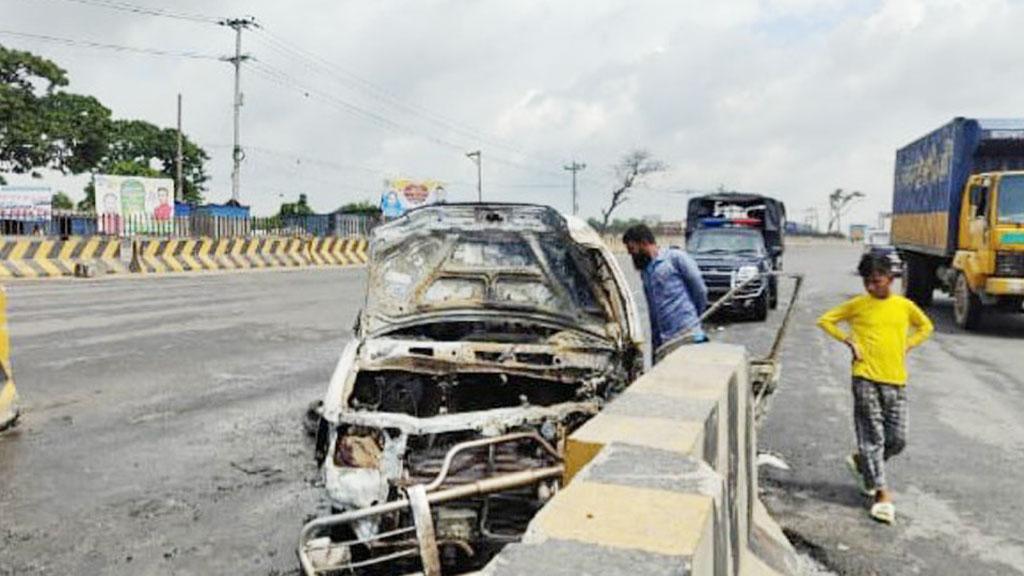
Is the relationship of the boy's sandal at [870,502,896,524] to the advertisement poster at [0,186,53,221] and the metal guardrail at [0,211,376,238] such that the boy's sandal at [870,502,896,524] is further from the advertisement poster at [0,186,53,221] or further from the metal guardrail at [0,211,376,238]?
the advertisement poster at [0,186,53,221]

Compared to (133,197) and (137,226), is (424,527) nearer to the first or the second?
(137,226)

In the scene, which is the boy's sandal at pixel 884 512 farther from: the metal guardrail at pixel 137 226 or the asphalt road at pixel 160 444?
the metal guardrail at pixel 137 226

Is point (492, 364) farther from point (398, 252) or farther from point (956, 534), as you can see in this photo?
point (956, 534)

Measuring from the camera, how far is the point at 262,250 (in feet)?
103

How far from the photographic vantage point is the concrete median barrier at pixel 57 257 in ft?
74.3

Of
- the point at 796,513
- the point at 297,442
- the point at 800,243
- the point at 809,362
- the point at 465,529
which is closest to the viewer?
the point at 465,529

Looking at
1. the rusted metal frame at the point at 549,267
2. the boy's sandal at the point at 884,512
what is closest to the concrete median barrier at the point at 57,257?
the rusted metal frame at the point at 549,267

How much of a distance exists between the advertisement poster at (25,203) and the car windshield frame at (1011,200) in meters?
32.4

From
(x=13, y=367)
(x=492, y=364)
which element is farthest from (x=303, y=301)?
(x=492, y=364)

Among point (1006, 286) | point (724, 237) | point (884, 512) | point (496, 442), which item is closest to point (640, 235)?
point (884, 512)

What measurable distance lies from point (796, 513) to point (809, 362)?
5994 millimetres

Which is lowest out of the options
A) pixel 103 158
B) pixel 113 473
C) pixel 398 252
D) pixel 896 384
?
pixel 113 473

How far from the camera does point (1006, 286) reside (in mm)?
13570

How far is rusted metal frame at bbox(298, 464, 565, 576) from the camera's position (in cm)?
329
